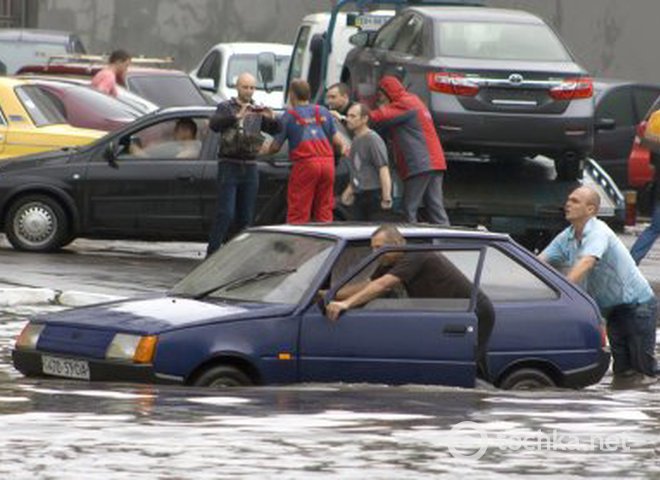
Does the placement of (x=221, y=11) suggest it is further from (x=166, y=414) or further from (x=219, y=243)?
(x=166, y=414)

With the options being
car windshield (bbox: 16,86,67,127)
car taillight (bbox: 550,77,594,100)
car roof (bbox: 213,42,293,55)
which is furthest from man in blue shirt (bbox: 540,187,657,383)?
car roof (bbox: 213,42,293,55)

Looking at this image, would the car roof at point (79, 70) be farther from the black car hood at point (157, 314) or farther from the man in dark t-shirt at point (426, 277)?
the man in dark t-shirt at point (426, 277)

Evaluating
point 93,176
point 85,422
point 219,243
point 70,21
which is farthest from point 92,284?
point 70,21

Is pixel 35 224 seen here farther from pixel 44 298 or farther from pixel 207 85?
pixel 207 85

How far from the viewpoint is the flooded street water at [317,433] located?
10.2 metres

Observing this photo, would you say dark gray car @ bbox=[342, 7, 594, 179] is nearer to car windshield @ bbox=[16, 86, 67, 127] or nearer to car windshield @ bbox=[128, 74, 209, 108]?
car windshield @ bbox=[16, 86, 67, 127]

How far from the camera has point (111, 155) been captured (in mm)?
22516

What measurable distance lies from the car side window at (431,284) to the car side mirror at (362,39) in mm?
11177

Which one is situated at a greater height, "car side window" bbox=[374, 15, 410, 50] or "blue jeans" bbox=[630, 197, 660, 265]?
"car side window" bbox=[374, 15, 410, 50]

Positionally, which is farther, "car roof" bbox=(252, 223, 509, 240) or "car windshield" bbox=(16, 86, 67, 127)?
"car windshield" bbox=(16, 86, 67, 127)

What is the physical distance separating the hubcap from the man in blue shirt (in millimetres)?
7987

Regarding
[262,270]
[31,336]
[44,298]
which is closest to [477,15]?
[44,298]

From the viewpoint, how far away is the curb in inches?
729

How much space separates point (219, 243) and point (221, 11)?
2382 cm
